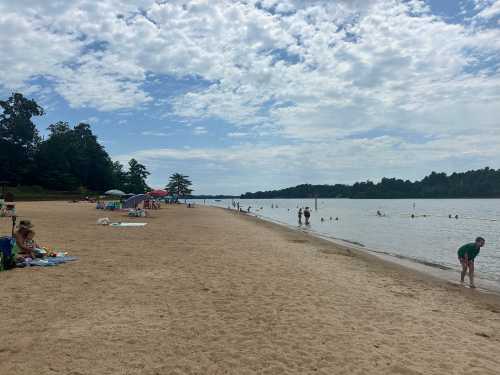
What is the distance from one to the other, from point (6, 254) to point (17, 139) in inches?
2886

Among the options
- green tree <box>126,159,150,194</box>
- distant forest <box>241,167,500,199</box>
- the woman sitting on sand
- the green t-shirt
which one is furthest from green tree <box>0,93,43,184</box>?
distant forest <box>241,167,500,199</box>

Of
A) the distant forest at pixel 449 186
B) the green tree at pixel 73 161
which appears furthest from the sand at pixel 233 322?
the distant forest at pixel 449 186

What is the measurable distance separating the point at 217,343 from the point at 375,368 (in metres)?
2.02

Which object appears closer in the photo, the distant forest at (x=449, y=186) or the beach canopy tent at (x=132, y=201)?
the beach canopy tent at (x=132, y=201)

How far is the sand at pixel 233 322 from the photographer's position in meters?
4.39

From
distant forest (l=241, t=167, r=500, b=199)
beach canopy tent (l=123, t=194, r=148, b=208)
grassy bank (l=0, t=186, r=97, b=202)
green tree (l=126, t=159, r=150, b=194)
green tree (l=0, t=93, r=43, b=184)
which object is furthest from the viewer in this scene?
distant forest (l=241, t=167, r=500, b=199)

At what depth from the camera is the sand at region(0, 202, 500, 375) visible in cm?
439

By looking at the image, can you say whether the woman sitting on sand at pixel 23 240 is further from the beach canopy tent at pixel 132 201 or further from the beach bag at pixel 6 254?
the beach canopy tent at pixel 132 201

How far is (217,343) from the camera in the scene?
16.1 feet

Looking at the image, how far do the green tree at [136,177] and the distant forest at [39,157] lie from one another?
61.9ft

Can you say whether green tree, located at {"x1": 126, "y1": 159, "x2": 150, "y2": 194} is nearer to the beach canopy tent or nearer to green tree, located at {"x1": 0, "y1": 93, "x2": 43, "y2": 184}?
green tree, located at {"x1": 0, "y1": 93, "x2": 43, "y2": 184}

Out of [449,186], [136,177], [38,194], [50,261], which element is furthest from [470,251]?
[449,186]

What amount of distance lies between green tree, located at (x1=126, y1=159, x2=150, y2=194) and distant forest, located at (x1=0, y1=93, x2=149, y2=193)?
61.9 feet

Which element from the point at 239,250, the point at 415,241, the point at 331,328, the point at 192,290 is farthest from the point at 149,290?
the point at 415,241
